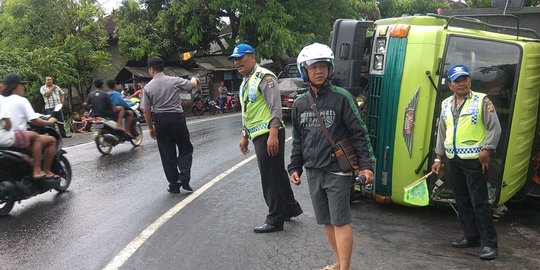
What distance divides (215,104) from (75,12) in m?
7.57

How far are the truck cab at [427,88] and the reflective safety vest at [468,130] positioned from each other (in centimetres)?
70

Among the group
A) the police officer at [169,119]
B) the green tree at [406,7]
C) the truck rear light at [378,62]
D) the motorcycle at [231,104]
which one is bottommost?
the motorcycle at [231,104]

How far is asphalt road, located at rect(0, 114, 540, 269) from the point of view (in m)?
4.34

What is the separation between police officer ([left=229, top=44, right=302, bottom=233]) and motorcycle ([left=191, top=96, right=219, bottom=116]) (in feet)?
56.8

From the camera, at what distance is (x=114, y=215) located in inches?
228

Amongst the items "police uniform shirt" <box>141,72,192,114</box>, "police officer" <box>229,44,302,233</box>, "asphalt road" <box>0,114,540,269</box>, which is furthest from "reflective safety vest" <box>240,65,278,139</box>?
"police uniform shirt" <box>141,72,192,114</box>

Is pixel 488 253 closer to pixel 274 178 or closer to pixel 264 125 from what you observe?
pixel 274 178

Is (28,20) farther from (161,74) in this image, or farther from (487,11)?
(487,11)

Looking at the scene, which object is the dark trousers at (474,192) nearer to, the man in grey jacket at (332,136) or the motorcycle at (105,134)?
the man in grey jacket at (332,136)

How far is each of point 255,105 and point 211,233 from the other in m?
1.40

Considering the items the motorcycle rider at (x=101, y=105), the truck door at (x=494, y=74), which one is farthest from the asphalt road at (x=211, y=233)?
the motorcycle rider at (x=101, y=105)

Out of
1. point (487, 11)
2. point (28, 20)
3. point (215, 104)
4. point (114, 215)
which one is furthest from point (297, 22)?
point (114, 215)

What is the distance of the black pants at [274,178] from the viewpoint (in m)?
4.99

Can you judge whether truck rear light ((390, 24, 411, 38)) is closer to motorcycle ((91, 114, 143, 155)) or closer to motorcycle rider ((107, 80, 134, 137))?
motorcycle ((91, 114, 143, 155))
